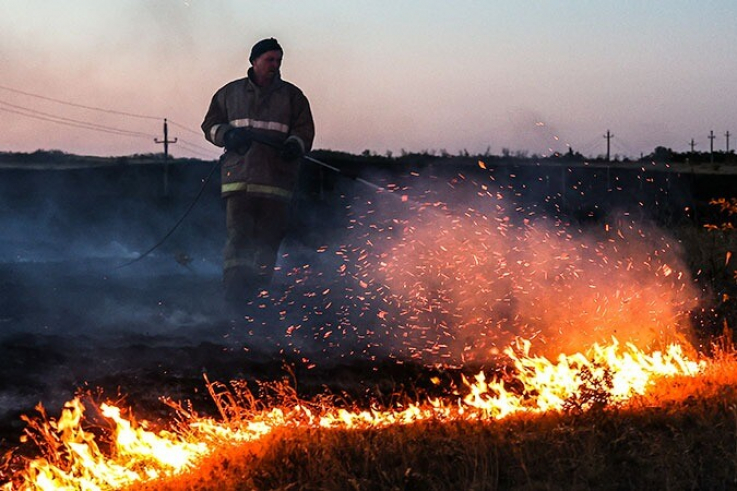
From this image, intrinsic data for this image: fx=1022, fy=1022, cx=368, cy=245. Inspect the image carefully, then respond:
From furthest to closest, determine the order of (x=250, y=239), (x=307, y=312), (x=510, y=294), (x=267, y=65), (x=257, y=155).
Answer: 1. (x=307, y=312)
2. (x=510, y=294)
3. (x=250, y=239)
4. (x=257, y=155)
5. (x=267, y=65)

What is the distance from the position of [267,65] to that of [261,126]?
2.08ft

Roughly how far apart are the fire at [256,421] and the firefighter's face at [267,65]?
392cm

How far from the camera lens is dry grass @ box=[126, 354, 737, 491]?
4.99 metres

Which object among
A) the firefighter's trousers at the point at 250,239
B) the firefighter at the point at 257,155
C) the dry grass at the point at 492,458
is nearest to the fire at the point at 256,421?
the dry grass at the point at 492,458

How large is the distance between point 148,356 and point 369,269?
7.91 m

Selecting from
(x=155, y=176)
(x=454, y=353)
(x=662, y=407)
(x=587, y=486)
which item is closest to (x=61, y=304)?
(x=454, y=353)

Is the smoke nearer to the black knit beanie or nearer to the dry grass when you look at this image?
the black knit beanie

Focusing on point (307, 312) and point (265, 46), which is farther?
point (307, 312)

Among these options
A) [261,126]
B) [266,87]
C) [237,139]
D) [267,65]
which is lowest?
[237,139]

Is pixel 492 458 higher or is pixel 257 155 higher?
pixel 257 155

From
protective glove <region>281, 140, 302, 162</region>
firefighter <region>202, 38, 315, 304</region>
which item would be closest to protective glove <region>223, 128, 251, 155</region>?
firefighter <region>202, 38, 315, 304</region>

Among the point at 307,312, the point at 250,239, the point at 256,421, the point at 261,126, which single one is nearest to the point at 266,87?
the point at 261,126

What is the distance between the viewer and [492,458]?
206 inches

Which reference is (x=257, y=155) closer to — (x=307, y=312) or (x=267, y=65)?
(x=267, y=65)
